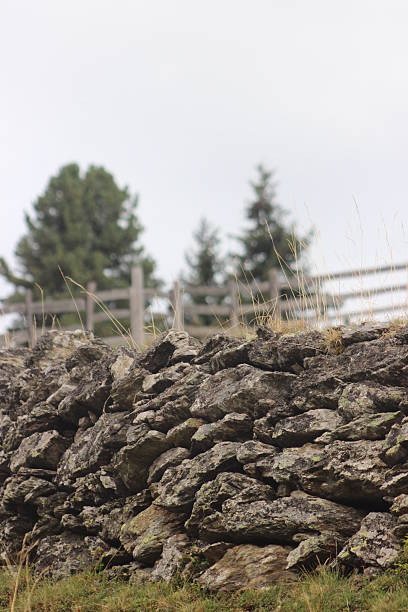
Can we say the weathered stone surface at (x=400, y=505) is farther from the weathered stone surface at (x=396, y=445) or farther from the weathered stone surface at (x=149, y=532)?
the weathered stone surface at (x=149, y=532)

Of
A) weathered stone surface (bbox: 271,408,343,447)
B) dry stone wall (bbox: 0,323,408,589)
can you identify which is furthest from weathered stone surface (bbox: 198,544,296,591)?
weathered stone surface (bbox: 271,408,343,447)

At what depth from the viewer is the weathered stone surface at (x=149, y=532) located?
7988 mm

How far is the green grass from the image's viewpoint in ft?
20.5

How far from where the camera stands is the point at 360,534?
22.1ft

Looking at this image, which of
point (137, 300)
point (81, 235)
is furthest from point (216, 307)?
point (81, 235)

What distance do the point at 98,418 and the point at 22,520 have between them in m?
1.71

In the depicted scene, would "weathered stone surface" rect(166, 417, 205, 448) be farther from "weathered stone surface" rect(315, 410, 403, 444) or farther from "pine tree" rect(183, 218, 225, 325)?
"pine tree" rect(183, 218, 225, 325)

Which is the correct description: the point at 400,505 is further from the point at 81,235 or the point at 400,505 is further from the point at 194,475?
the point at 81,235

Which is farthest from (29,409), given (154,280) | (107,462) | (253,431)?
(154,280)

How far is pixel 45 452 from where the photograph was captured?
33.1 feet

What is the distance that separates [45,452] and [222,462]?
317 centimetres

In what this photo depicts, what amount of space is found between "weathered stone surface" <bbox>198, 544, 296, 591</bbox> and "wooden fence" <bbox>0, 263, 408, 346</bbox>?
2554mm

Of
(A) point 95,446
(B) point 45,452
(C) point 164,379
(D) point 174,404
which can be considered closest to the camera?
(D) point 174,404

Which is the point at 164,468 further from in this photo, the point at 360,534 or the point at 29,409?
the point at 29,409
